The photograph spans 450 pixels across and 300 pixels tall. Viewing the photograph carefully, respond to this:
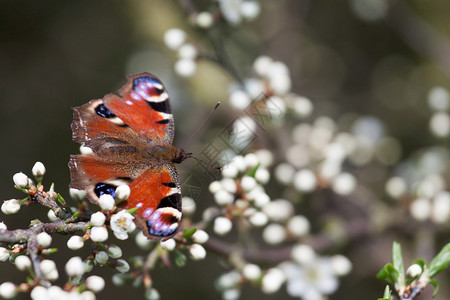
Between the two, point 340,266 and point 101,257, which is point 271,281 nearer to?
point 340,266

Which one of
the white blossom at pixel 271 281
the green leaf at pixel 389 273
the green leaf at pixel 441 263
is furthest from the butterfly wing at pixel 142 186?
the green leaf at pixel 441 263

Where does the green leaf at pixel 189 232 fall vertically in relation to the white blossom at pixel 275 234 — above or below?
below

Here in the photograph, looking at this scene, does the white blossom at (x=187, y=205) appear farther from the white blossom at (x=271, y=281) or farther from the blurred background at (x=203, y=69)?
the blurred background at (x=203, y=69)

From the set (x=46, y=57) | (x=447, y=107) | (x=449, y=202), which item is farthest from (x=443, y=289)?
(x=46, y=57)

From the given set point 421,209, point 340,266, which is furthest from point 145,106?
point 421,209

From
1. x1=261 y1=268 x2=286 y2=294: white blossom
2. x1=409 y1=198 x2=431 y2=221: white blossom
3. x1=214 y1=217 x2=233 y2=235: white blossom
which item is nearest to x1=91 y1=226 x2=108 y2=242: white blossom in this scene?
x1=214 y1=217 x2=233 y2=235: white blossom

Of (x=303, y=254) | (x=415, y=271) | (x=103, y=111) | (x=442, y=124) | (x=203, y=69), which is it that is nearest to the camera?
(x=415, y=271)
